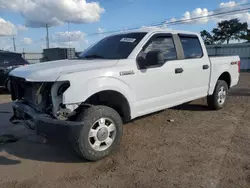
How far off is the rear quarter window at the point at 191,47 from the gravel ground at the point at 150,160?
1466 mm

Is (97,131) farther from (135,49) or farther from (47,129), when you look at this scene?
(135,49)

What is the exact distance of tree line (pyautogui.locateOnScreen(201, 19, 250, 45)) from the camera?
42406 mm

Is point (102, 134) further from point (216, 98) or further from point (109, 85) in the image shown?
point (216, 98)

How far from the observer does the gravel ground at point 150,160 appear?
3.03 m

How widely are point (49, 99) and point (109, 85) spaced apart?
2.89ft

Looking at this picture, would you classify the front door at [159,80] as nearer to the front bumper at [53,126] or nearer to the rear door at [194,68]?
Answer: the rear door at [194,68]

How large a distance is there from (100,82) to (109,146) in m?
0.97

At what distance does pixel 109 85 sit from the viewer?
3.56 meters

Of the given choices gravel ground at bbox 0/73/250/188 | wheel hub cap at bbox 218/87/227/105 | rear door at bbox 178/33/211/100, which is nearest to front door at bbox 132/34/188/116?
rear door at bbox 178/33/211/100

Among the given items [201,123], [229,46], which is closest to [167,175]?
[201,123]

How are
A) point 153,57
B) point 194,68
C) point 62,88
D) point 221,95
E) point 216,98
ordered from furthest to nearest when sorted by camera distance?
point 221,95 < point 216,98 < point 194,68 < point 153,57 < point 62,88

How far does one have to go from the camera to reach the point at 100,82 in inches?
136

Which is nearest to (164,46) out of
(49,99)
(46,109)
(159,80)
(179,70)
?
(179,70)

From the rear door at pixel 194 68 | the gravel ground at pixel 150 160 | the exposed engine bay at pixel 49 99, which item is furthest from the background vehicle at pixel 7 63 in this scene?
the rear door at pixel 194 68
